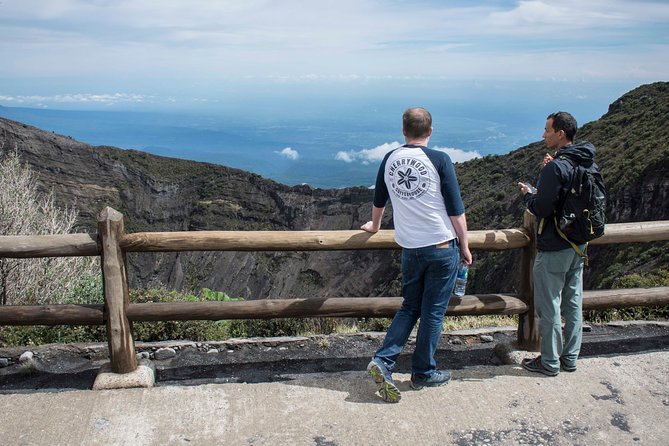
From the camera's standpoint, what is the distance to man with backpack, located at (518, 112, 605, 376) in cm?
418

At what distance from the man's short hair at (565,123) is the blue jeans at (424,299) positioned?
113 cm

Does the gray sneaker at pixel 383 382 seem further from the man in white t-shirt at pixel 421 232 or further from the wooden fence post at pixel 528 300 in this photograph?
the wooden fence post at pixel 528 300

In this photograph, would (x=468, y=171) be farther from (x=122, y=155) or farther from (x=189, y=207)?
(x=122, y=155)

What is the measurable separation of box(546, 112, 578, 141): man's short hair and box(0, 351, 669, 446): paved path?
1850 mm

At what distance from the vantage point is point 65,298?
962 centimetres

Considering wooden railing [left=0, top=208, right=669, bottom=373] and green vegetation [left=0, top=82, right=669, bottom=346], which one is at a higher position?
wooden railing [left=0, top=208, right=669, bottom=373]

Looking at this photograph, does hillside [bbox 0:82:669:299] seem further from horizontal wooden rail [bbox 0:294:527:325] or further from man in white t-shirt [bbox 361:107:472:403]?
man in white t-shirt [bbox 361:107:472:403]

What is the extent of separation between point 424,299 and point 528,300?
1311 millimetres

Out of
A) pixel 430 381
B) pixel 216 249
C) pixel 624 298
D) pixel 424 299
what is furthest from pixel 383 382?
pixel 624 298

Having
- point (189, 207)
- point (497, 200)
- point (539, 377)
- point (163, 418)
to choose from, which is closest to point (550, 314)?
point (539, 377)

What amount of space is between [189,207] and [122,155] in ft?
36.7

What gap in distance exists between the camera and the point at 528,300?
16.5 ft

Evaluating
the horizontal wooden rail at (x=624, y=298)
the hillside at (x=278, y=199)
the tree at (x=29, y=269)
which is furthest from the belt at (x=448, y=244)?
the hillside at (x=278, y=199)

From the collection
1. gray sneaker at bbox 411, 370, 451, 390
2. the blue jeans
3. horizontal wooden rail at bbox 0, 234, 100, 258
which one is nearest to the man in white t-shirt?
the blue jeans
